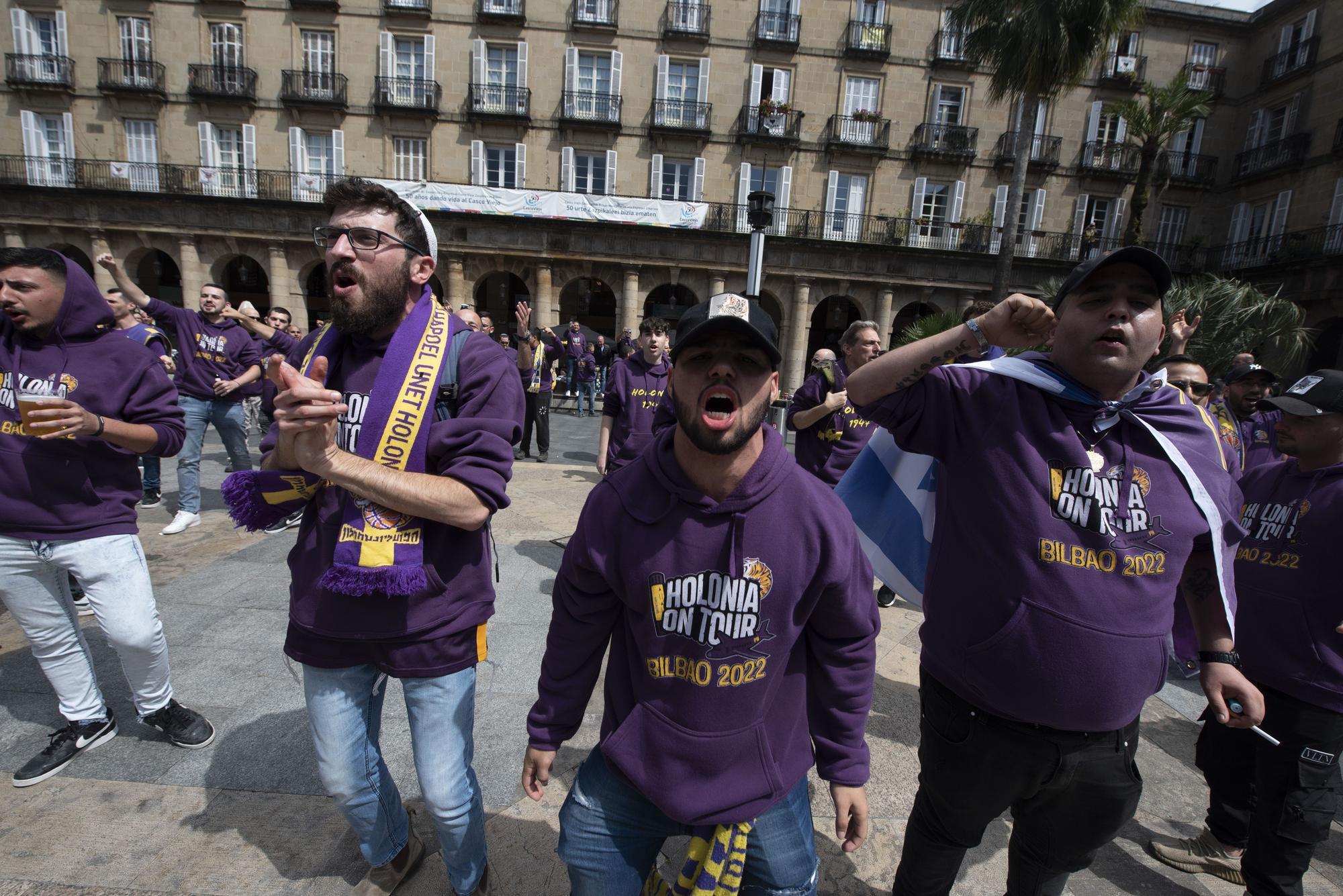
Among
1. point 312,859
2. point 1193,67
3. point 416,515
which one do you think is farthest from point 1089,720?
point 1193,67

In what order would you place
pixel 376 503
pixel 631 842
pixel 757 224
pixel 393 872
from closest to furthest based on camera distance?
pixel 631 842, pixel 376 503, pixel 393 872, pixel 757 224

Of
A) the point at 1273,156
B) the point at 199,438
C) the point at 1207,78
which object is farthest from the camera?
the point at 1207,78

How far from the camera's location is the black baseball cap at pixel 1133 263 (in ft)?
5.37

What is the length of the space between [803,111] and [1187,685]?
22.1 metres

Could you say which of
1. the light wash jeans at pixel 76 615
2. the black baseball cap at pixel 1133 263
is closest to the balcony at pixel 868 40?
the black baseball cap at pixel 1133 263

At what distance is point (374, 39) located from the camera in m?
21.0

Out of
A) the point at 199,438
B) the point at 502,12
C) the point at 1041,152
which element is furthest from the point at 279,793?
the point at 1041,152

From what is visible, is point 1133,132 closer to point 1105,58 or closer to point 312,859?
point 1105,58

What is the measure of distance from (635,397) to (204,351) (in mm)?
4729

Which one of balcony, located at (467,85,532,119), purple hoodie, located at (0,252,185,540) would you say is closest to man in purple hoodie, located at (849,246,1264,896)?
purple hoodie, located at (0,252,185,540)

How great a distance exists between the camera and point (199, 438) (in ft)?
20.0

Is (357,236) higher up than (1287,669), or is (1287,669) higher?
(357,236)

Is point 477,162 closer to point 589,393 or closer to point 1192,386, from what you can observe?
point 589,393

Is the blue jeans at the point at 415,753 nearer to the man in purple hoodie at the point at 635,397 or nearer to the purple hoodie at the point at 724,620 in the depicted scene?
the purple hoodie at the point at 724,620
